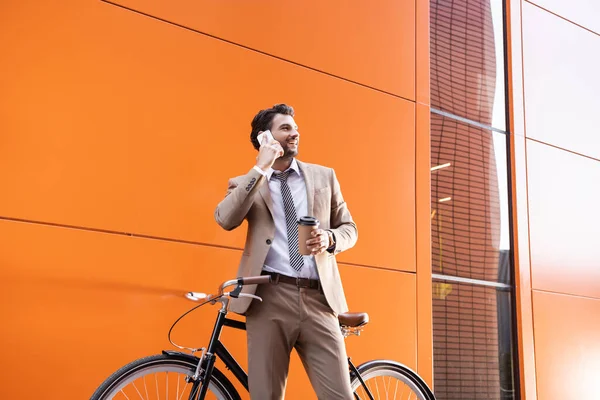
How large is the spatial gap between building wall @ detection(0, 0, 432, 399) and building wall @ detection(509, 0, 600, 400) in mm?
1123

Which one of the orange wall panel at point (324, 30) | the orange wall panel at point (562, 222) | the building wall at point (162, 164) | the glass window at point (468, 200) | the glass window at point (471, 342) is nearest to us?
the building wall at point (162, 164)

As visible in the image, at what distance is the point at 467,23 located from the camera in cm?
567

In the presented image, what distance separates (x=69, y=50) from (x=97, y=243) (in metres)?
1.07

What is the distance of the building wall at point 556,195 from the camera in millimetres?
5312

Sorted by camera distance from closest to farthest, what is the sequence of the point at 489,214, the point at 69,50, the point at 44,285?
the point at 44,285, the point at 69,50, the point at 489,214

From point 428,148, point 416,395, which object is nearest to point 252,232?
point 416,395

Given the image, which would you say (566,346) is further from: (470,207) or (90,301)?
(90,301)

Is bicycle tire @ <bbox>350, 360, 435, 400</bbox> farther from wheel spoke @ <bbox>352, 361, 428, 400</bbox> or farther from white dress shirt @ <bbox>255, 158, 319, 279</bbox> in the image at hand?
white dress shirt @ <bbox>255, 158, 319, 279</bbox>

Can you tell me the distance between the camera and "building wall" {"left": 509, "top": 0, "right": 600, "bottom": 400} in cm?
531

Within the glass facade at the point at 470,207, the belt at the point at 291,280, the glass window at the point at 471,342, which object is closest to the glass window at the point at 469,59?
the glass facade at the point at 470,207

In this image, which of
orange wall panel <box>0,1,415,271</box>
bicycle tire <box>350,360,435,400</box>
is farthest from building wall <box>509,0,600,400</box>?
bicycle tire <box>350,360,435,400</box>

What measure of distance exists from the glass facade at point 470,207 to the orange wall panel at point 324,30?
433 millimetres

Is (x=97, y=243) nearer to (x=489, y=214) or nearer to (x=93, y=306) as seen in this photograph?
(x=93, y=306)

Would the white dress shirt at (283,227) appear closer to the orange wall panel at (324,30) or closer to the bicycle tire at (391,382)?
the bicycle tire at (391,382)
